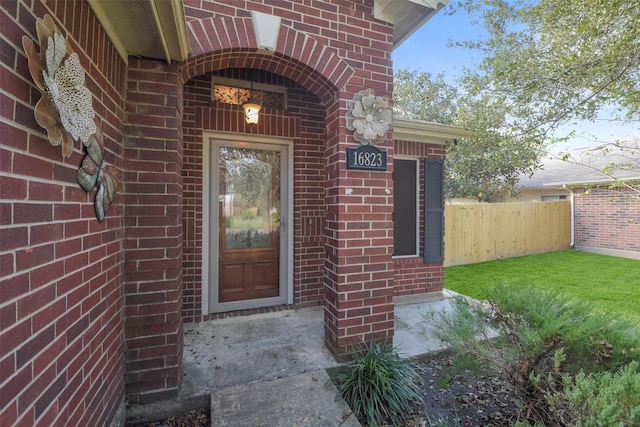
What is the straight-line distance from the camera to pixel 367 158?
2.77 meters

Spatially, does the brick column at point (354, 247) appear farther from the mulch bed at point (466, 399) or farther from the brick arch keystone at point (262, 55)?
the mulch bed at point (466, 399)

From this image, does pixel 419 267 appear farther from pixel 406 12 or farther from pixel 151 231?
pixel 151 231

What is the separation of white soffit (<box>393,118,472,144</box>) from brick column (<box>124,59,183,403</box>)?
302 centimetres

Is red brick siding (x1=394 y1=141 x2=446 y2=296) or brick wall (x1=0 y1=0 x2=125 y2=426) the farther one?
red brick siding (x1=394 y1=141 x2=446 y2=296)

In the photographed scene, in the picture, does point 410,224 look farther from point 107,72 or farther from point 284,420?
point 107,72

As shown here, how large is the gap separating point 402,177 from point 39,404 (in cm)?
442

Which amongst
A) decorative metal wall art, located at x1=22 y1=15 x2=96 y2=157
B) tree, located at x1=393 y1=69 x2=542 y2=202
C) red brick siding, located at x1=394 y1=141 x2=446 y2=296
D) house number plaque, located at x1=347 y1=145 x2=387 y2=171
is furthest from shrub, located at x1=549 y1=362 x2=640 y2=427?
tree, located at x1=393 y1=69 x2=542 y2=202

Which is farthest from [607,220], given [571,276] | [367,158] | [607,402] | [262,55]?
[262,55]

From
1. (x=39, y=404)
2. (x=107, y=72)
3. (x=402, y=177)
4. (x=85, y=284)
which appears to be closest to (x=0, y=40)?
(x=107, y=72)

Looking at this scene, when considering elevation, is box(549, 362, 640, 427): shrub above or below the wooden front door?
below

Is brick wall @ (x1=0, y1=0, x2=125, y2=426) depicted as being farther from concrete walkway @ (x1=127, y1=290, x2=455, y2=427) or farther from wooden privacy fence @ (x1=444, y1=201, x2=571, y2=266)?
wooden privacy fence @ (x1=444, y1=201, x2=571, y2=266)

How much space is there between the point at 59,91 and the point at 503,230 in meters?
10.3

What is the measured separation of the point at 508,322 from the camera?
6.88 ft

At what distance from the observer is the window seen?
461 centimetres
